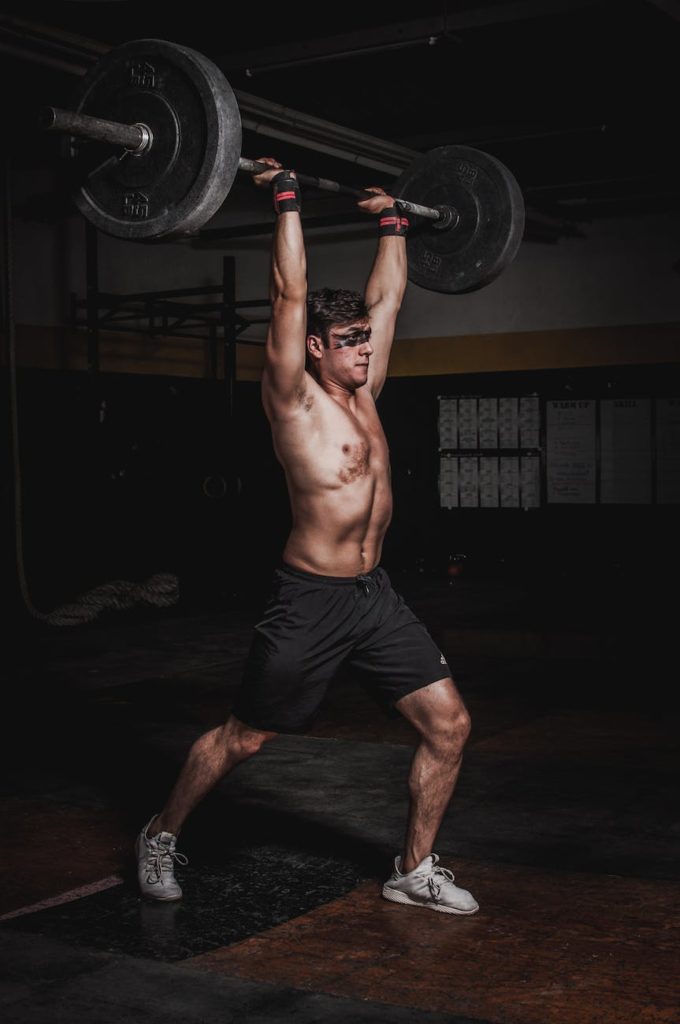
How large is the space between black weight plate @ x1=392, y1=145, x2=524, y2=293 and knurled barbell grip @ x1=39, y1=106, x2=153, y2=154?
3.14 ft

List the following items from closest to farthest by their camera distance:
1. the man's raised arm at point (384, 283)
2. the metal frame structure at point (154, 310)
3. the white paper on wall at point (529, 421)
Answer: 1. the man's raised arm at point (384, 283)
2. the metal frame structure at point (154, 310)
3. the white paper on wall at point (529, 421)

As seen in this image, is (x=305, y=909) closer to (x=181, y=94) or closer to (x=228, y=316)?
(x=181, y=94)

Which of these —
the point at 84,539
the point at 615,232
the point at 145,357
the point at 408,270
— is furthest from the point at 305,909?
the point at 615,232

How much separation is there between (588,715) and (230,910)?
2.16 meters

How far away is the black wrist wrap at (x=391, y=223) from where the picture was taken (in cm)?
296

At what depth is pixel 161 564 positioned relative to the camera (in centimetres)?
776

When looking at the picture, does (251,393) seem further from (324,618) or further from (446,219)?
(324,618)

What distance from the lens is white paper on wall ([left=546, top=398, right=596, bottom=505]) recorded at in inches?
332

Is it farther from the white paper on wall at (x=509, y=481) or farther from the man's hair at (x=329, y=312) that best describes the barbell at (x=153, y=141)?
the white paper on wall at (x=509, y=481)

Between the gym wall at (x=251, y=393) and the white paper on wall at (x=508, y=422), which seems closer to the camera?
the gym wall at (x=251, y=393)

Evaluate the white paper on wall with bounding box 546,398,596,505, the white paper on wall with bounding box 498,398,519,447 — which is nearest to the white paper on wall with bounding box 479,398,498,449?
the white paper on wall with bounding box 498,398,519,447

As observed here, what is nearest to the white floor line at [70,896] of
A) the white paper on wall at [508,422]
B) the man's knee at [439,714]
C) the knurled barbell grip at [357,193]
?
the man's knee at [439,714]

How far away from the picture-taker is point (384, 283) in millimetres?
2879

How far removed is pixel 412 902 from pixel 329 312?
1224 mm
